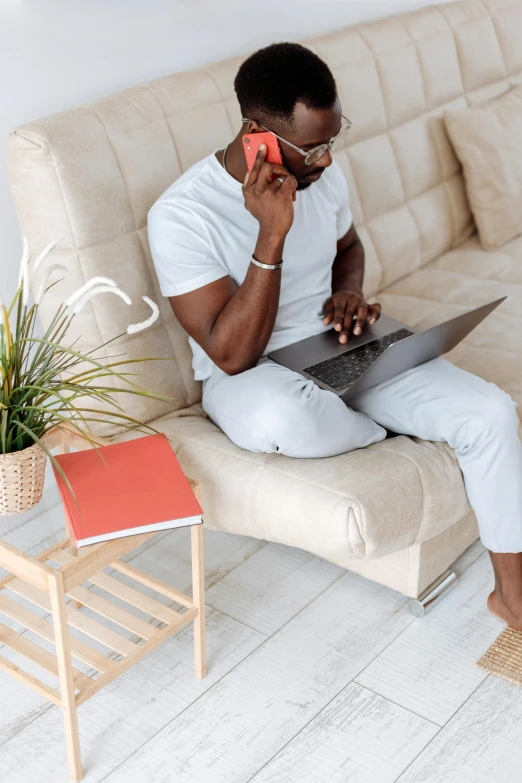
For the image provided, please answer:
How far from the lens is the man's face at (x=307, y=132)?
1.75 meters

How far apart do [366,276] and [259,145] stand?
30.7 inches

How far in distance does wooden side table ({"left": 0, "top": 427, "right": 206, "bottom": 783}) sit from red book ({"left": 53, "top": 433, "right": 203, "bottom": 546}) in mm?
46

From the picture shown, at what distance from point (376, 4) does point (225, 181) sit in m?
1.41

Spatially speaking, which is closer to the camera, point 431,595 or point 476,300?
point 431,595

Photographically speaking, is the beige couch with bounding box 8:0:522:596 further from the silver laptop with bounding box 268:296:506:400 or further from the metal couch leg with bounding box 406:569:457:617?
the silver laptop with bounding box 268:296:506:400

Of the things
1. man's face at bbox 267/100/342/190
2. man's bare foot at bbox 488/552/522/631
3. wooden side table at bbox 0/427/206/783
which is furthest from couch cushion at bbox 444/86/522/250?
wooden side table at bbox 0/427/206/783

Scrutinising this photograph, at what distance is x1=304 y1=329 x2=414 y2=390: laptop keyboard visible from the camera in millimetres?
1874

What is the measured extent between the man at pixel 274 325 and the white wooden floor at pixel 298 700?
7.1 inches

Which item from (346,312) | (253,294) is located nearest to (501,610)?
(346,312)

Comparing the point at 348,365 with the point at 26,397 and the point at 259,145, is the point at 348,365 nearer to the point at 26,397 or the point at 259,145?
the point at 259,145

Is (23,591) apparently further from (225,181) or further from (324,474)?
(225,181)

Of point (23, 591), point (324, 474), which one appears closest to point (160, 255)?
point (324, 474)

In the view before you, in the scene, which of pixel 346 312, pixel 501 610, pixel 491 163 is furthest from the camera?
pixel 491 163

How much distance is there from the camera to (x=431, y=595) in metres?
1.92
